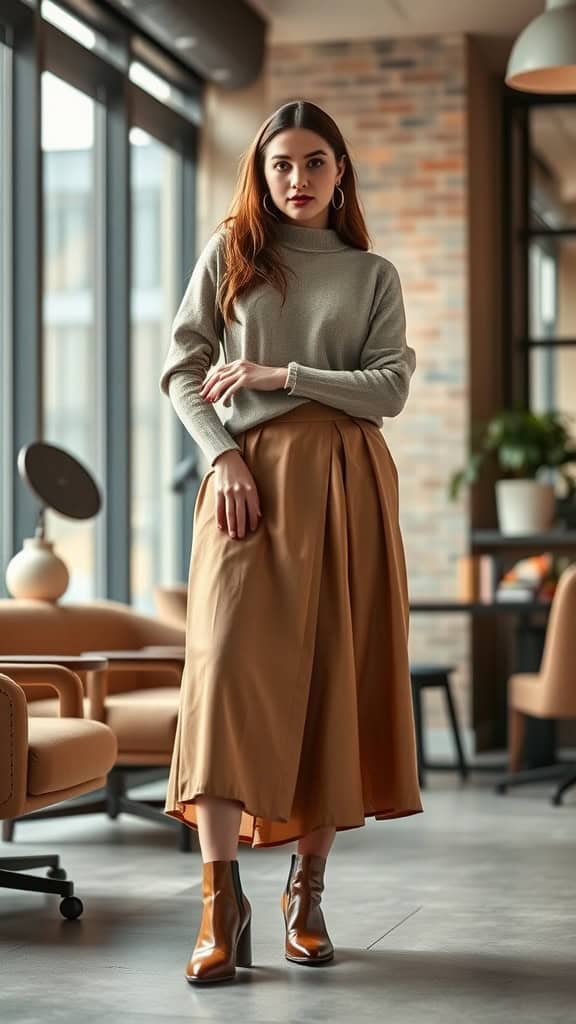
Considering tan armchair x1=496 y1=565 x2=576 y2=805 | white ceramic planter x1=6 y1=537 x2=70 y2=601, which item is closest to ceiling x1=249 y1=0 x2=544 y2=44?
tan armchair x1=496 y1=565 x2=576 y2=805

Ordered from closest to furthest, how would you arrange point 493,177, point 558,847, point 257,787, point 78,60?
point 257,787 → point 558,847 → point 78,60 → point 493,177

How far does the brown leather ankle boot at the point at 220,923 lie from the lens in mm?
2865

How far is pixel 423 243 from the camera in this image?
7.52 metres

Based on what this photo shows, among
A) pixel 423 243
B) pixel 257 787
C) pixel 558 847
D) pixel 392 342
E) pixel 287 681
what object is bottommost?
pixel 558 847

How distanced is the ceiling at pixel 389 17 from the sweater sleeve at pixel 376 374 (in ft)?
14.3

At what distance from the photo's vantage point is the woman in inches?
114

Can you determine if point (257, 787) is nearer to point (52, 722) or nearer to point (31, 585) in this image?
point (52, 722)

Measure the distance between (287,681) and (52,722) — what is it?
1.10 meters

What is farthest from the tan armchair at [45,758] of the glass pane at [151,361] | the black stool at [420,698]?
the glass pane at [151,361]

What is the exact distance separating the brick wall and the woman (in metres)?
4.37

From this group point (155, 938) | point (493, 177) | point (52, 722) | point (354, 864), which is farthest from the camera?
point (493, 177)

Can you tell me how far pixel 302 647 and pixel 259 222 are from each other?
0.84 metres

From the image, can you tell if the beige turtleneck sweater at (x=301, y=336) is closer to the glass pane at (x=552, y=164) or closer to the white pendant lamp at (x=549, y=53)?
the white pendant lamp at (x=549, y=53)

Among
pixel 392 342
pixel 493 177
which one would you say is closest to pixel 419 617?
pixel 493 177
